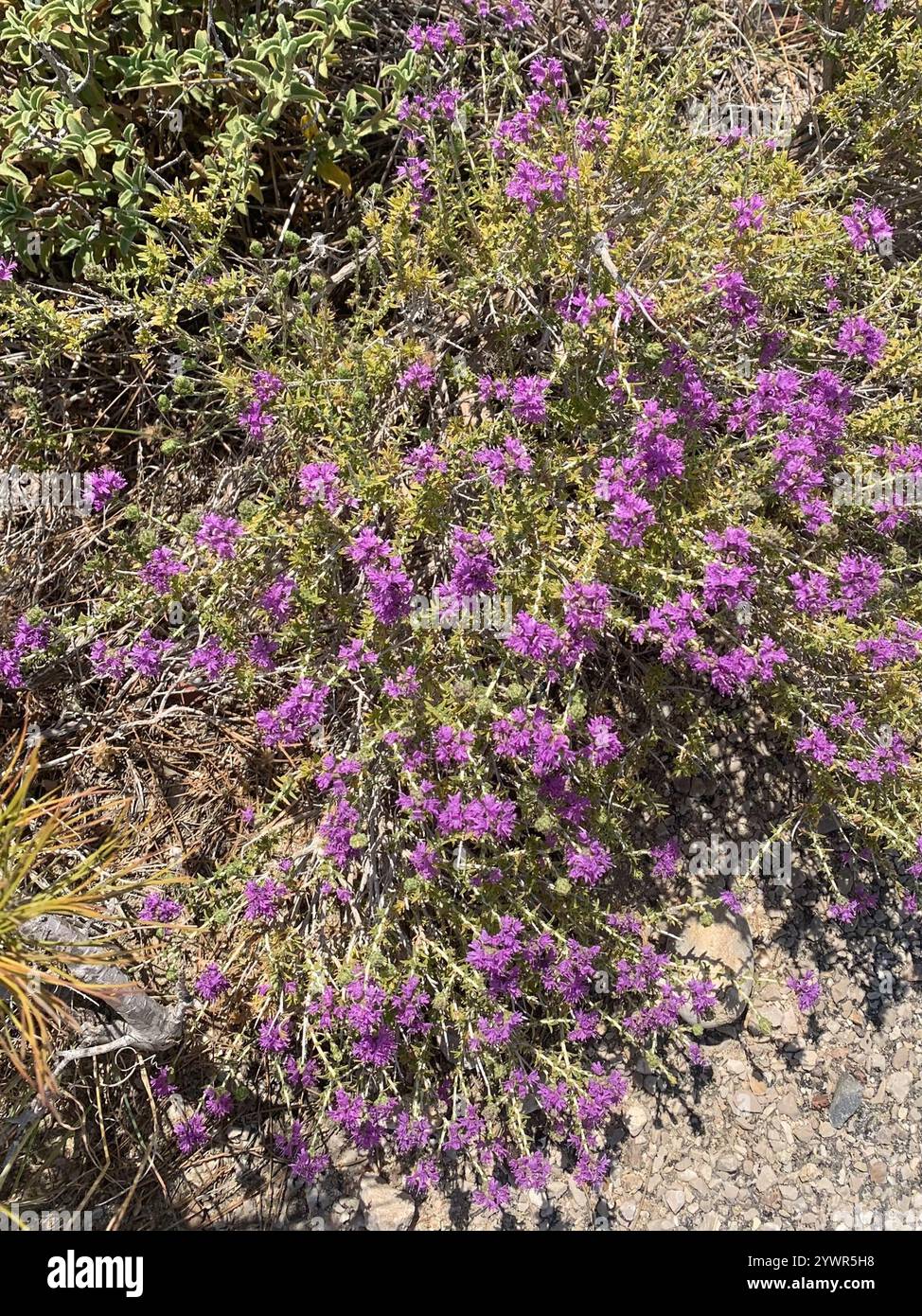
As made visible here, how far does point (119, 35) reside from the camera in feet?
11.5

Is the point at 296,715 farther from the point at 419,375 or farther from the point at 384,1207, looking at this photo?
the point at 384,1207

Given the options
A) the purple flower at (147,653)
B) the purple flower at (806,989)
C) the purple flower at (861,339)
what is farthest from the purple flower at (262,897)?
the purple flower at (861,339)

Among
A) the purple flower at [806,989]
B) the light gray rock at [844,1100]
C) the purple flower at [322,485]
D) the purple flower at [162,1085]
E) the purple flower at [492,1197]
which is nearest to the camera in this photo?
the purple flower at [322,485]

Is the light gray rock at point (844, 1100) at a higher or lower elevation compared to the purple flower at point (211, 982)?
lower

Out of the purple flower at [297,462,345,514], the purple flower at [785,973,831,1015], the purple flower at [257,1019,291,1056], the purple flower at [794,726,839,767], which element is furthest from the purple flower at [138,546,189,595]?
the purple flower at [785,973,831,1015]

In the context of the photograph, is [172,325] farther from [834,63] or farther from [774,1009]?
[774,1009]

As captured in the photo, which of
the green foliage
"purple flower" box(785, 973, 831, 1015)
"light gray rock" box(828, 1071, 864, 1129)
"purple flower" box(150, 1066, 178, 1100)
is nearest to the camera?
the green foliage

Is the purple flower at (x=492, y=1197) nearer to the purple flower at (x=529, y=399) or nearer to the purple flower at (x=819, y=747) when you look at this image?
the purple flower at (x=819, y=747)

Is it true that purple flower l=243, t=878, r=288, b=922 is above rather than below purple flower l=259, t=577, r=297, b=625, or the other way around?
below

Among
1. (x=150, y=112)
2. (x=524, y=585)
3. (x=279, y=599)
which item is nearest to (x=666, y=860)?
(x=524, y=585)

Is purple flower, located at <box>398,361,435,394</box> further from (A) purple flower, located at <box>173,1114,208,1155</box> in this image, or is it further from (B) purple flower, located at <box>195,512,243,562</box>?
(A) purple flower, located at <box>173,1114,208,1155</box>

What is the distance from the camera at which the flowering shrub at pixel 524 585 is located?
2.97m

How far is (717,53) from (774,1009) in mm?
4145

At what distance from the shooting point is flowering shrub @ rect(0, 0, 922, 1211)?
2.97 meters
